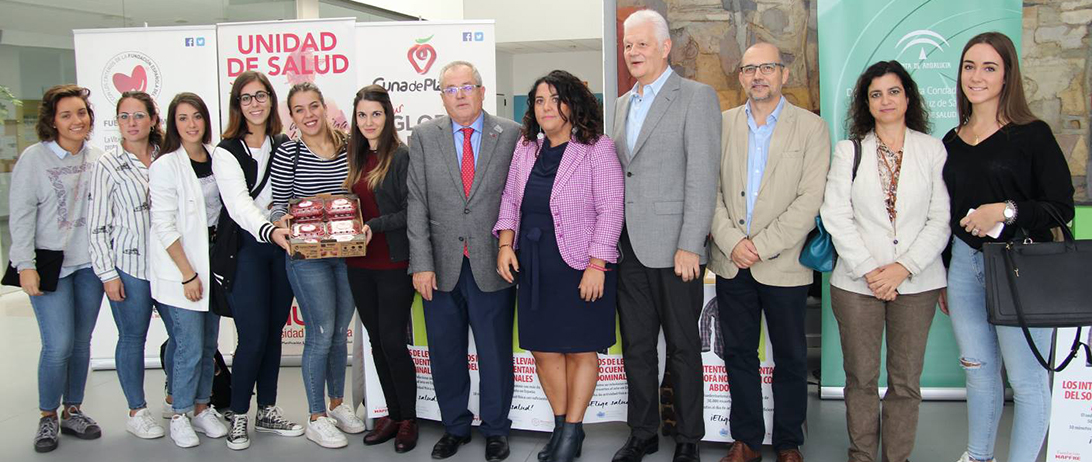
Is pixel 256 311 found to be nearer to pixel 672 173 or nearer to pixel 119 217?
pixel 119 217

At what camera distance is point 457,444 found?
12.1ft

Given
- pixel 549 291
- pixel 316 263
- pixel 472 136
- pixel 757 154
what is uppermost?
pixel 472 136

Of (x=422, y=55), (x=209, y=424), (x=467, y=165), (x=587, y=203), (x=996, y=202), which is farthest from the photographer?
(x=422, y=55)

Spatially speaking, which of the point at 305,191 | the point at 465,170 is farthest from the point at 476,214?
the point at 305,191

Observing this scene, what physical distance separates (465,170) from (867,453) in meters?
2.03

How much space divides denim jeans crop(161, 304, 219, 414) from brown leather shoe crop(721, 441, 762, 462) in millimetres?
2479

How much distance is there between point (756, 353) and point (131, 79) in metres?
4.17

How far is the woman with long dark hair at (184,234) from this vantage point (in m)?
3.59

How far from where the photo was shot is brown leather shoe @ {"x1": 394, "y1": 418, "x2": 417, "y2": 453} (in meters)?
3.70

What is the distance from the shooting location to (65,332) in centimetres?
379

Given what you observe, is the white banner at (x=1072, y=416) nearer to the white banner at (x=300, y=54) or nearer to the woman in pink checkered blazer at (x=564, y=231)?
the woman in pink checkered blazer at (x=564, y=231)

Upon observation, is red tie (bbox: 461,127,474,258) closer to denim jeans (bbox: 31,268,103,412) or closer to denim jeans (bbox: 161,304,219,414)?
denim jeans (bbox: 161,304,219,414)

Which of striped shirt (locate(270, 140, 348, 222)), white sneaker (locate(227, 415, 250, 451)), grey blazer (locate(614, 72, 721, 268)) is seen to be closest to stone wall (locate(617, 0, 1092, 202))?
grey blazer (locate(614, 72, 721, 268))

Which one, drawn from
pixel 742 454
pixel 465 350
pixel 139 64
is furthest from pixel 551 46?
pixel 742 454
